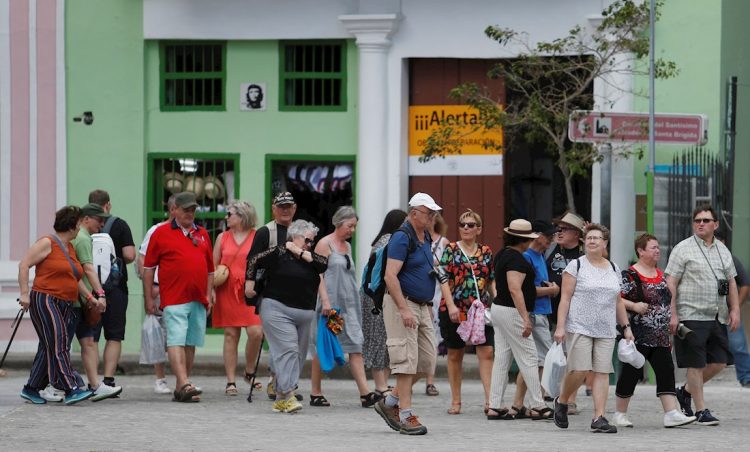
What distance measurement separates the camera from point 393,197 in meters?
20.2

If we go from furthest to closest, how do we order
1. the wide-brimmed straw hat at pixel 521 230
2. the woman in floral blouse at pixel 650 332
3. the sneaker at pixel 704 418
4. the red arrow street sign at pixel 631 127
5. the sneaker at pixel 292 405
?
the red arrow street sign at pixel 631 127 → the sneaker at pixel 292 405 → the wide-brimmed straw hat at pixel 521 230 → the sneaker at pixel 704 418 → the woman in floral blouse at pixel 650 332

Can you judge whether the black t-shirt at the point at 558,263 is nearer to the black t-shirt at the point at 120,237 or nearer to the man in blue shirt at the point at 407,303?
the man in blue shirt at the point at 407,303

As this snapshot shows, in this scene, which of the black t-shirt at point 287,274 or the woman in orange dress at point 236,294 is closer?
the black t-shirt at point 287,274

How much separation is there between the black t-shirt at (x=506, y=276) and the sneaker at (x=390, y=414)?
5.37 feet

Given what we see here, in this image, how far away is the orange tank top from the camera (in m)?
15.1

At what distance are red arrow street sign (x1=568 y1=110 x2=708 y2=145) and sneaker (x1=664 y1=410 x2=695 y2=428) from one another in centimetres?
444

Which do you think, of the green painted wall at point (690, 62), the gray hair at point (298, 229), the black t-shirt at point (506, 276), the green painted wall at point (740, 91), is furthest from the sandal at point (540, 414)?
the green painted wall at point (740, 91)

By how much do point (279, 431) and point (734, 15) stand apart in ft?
30.0

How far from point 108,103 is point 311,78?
241 centimetres

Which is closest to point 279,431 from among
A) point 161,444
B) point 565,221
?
point 161,444

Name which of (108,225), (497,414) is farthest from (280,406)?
(108,225)

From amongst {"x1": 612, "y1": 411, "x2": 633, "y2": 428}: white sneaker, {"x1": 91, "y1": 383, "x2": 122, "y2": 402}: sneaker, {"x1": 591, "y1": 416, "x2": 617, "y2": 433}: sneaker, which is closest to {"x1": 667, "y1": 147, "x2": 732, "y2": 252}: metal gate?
{"x1": 612, "y1": 411, "x2": 633, "y2": 428}: white sneaker

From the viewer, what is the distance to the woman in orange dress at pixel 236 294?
16.8 m

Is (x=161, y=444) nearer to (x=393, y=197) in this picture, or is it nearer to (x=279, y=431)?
(x=279, y=431)
